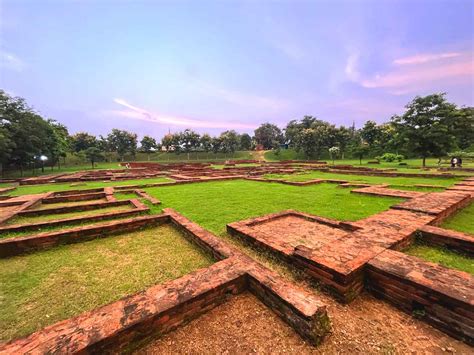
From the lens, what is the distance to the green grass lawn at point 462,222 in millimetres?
3863

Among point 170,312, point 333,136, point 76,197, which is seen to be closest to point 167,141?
point 333,136

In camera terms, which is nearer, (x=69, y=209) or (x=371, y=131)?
(x=69, y=209)

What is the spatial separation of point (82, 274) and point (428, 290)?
3.99 meters

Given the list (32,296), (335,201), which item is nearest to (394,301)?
(32,296)

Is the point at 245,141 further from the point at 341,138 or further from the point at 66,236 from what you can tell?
the point at 66,236

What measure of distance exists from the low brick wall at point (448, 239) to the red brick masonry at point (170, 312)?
8.60 ft

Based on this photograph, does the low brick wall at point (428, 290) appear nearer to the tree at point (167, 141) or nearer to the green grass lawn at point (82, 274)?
the green grass lawn at point (82, 274)

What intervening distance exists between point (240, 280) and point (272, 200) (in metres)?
4.51

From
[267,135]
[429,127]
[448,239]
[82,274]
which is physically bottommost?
[82,274]

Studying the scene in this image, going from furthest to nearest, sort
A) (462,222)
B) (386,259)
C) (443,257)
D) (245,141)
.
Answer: (245,141), (462,222), (443,257), (386,259)

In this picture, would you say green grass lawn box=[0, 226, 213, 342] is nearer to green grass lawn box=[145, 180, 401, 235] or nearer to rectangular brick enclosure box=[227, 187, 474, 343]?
green grass lawn box=[145, 180, 401, 235]

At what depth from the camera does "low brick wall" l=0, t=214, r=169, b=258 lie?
351cm

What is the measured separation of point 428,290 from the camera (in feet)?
6.25

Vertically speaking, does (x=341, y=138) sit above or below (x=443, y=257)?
above
